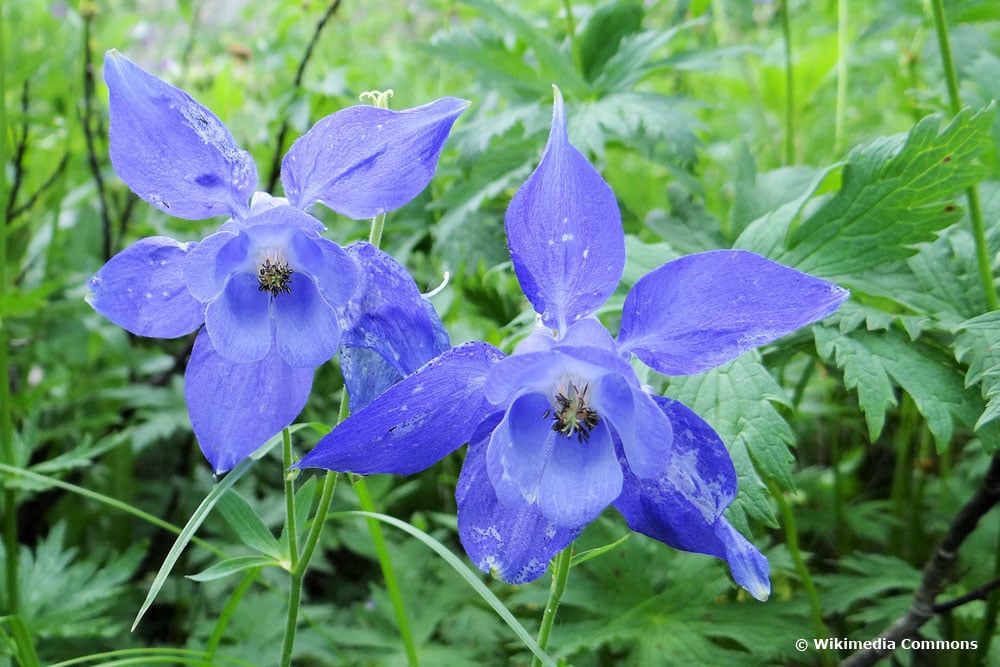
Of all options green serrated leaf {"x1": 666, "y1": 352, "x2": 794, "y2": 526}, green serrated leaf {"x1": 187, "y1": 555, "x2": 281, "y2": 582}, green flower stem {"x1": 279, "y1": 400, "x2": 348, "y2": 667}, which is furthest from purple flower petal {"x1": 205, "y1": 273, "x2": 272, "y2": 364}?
green serrated leaf {"x1": 666, "y1": 352, "x2": 794, "y2": 526}

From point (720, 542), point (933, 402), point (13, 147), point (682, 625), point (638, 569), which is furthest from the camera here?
point (13, 147)

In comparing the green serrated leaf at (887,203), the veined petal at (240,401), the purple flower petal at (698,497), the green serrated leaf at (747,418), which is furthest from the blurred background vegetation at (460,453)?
the veined petal at (240,401)

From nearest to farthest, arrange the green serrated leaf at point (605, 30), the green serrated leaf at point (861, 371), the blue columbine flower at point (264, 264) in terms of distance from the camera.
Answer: the blue columbine flower at point (264, 264) → the green serrated leaf at point (861, 371) → the green serrated leaf at point (605, 30)

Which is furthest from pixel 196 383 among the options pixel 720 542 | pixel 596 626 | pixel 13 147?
pixel 13 147

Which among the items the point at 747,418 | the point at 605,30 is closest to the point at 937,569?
the point at 747,418

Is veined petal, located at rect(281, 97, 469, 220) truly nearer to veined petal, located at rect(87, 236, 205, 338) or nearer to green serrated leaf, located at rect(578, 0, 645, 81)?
veined petal, located at rect(87, 236, 205, 338)

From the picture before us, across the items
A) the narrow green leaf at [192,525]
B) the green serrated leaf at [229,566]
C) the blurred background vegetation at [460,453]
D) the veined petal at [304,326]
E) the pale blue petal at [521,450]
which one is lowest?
the blurred background vegetation at [460,453]

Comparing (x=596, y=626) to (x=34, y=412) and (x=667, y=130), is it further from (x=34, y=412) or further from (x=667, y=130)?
(x=34, y=412)

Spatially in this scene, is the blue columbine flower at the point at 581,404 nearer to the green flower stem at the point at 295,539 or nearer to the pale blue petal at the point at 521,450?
the pale blue petal at the point at 521,450
